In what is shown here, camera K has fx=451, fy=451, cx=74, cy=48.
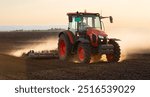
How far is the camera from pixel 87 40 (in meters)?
14.6

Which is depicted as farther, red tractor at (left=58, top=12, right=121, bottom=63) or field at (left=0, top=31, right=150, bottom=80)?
red tractor at (left=58, top=12, right=121, bottom=63)

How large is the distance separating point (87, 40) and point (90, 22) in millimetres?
835

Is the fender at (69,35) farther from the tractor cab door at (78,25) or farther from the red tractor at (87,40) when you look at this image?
the tractor cab door at (78,25)

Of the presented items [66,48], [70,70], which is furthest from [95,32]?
[70,70]

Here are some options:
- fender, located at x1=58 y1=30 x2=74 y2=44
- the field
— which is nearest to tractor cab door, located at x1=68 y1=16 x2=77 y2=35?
fender, located at x1=58 y1=30 x2=74 y2=44

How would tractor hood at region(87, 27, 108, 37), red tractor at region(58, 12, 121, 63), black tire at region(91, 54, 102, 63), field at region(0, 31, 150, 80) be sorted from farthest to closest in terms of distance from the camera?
black tire at region(91, 54, 102, 63), tractor hood at region(87, 27, 108, 37), red tractor at region(58, 12, 121, 63), field at region(0, 31, 150, 80)

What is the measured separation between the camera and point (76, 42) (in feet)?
49.5

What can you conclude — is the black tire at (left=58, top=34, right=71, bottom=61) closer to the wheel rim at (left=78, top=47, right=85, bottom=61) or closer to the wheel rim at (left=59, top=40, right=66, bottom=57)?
the wheel rim at (left=59, top=40, right=66, bottom=57)

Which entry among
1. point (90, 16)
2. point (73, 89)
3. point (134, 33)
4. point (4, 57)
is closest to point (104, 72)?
point (73, 89)

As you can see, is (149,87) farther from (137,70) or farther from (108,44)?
(108,44)

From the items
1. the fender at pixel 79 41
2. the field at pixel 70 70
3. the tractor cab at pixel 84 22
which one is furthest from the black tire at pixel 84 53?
the tractor cab at pixel 84 22

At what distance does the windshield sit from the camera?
49.3ft

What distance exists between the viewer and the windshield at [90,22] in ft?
49.3

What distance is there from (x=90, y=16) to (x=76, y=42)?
0.99m
